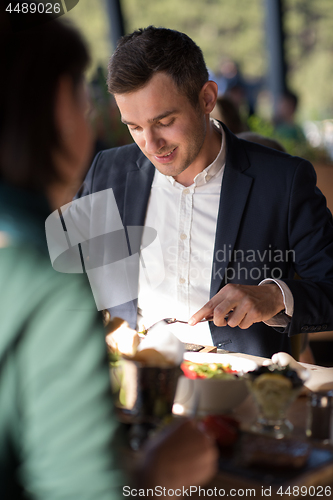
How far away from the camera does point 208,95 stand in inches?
77.1

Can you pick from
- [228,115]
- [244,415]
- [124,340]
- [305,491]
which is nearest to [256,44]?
[228,115]

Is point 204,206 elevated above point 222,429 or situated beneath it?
elevated above

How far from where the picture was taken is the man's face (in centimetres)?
178

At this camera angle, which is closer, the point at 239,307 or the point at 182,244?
the point at 239,307

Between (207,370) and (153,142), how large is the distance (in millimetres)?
886

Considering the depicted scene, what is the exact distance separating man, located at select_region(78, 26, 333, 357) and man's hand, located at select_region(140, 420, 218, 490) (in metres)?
0.90

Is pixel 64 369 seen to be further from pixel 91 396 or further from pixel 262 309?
pixel 262 309

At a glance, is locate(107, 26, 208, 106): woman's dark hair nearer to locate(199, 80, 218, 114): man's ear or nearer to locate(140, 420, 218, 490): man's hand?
locate(199, 80, 218, 114): man's ear

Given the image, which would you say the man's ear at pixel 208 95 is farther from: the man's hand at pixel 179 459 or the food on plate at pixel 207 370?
the man's hand at pixel 179 459

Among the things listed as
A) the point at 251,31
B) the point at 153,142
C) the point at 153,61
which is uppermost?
the point at 251,31

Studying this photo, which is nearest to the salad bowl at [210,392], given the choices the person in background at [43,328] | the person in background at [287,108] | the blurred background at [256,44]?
the person in background at [43,328]

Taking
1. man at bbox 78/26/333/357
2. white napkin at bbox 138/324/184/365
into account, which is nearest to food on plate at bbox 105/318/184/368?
white napkin at bbox 138/324/184/365

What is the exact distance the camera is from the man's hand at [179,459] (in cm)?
73

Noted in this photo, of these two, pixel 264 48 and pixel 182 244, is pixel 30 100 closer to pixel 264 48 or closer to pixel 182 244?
pixel 182 244
